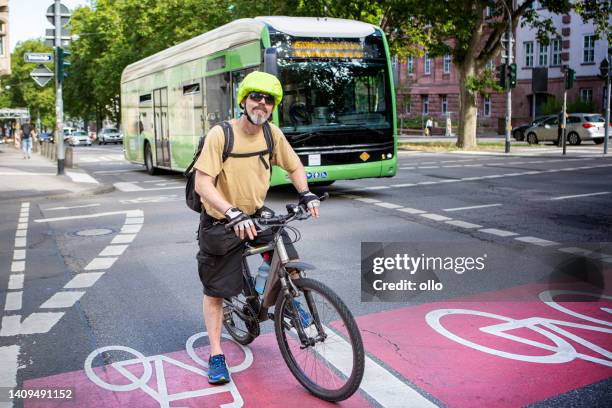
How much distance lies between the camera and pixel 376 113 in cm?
1347

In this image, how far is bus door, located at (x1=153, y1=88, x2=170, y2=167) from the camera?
62.4ft

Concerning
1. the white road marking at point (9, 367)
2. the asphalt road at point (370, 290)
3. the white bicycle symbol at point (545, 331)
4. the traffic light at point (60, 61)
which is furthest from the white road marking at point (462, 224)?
the traffic light at point (60, 61)

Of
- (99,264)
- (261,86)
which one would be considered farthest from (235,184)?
(99,264)

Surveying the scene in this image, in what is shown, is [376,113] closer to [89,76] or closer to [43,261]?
[43,261]

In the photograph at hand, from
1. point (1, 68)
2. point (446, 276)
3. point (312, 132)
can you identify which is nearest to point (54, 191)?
point (312, 132)

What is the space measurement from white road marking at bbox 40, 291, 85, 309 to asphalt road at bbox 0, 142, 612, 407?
17 millimetres

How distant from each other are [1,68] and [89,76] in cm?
1934

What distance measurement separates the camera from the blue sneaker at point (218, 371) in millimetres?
4207

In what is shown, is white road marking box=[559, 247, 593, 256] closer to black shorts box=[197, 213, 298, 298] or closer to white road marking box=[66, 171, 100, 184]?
black shorts box=[197, 213, 298, 298]

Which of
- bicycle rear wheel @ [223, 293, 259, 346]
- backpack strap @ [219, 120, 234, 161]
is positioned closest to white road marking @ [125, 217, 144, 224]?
bicycle rear wheel @ [223, 293, 259, 346]

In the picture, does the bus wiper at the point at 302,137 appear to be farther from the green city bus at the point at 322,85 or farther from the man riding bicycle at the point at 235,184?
the man riding bicycle at the point at 235,184

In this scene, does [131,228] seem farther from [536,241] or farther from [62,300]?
[536,241]

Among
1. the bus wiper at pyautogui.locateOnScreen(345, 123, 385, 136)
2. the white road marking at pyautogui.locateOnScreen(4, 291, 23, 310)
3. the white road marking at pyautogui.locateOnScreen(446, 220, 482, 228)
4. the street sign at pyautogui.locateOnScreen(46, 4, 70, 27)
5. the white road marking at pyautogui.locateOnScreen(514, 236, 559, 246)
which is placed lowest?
the white road marking at pyautogui.locateOnScreen(4, 291, 23, 310)

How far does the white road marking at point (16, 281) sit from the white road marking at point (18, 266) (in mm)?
231
